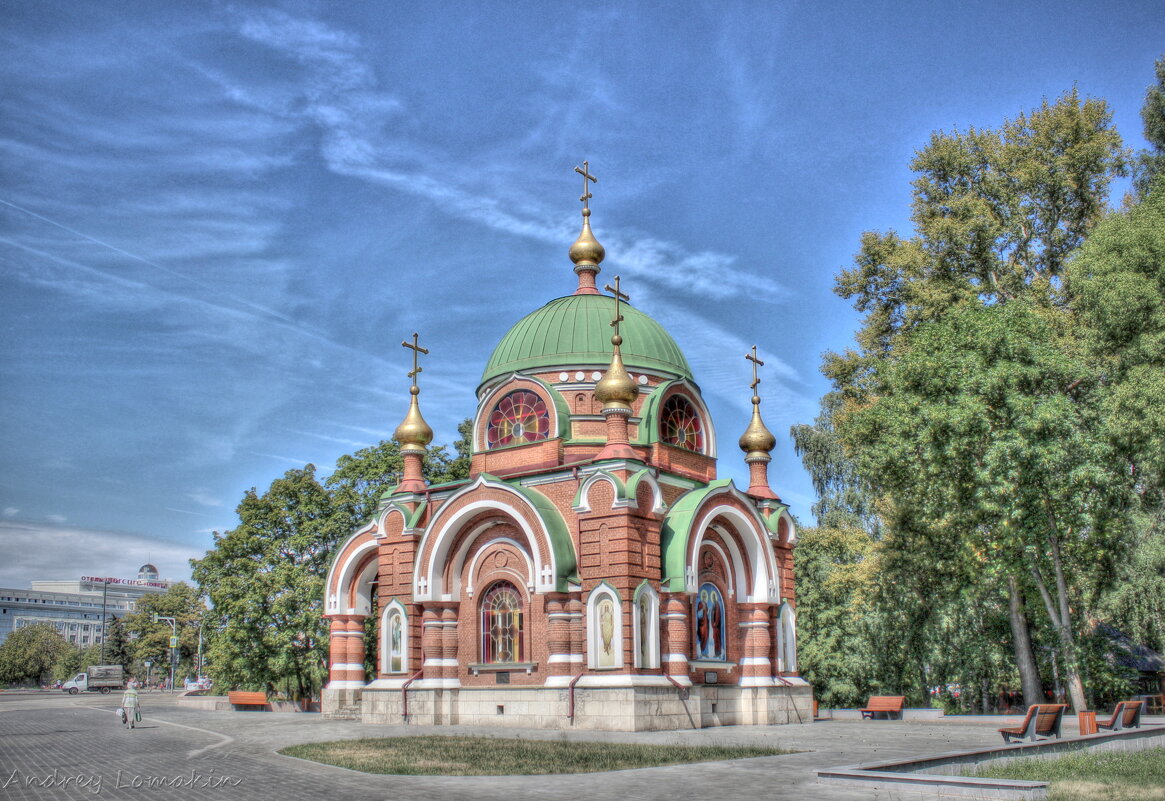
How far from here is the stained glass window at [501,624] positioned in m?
20.8

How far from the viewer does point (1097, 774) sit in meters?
9.77

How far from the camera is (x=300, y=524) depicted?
101 ft

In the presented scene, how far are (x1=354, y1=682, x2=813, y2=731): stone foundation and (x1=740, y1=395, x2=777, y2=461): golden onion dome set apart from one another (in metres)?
5.77

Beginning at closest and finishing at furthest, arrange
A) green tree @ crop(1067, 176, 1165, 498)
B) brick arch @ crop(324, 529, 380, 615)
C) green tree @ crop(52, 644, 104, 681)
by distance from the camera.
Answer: green tree @ crop(1067, 176, 1165, 498) < brick arch @ crop(324, 529, 380, 615) < green tree @ crop(52, 644, 104, 681)

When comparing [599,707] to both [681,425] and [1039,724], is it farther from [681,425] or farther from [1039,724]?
[1039,724]

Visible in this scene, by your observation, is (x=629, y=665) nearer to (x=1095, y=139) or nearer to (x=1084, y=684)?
(x=1084, y=684)

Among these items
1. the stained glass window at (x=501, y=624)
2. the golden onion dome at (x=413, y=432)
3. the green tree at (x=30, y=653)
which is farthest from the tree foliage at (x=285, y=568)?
the green tree at (x=30, y=653)

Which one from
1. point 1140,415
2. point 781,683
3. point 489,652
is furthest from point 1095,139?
point 489,652

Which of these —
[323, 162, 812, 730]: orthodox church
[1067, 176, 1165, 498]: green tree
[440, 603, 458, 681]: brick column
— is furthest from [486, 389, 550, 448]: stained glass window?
Answer: [1067, 176, 1165, 498]: green tree

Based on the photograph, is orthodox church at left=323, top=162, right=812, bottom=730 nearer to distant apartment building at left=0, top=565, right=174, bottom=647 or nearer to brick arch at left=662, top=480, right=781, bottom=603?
brick arch at left=662, top=480, right=781, bottom=603

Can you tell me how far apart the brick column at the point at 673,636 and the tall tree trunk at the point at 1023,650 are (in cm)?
786

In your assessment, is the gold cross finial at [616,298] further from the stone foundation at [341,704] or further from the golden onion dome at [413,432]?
the stone foundation at [341,704]

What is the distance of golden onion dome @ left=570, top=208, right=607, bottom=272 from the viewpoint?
26672mm

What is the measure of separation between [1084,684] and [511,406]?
14447 mm
